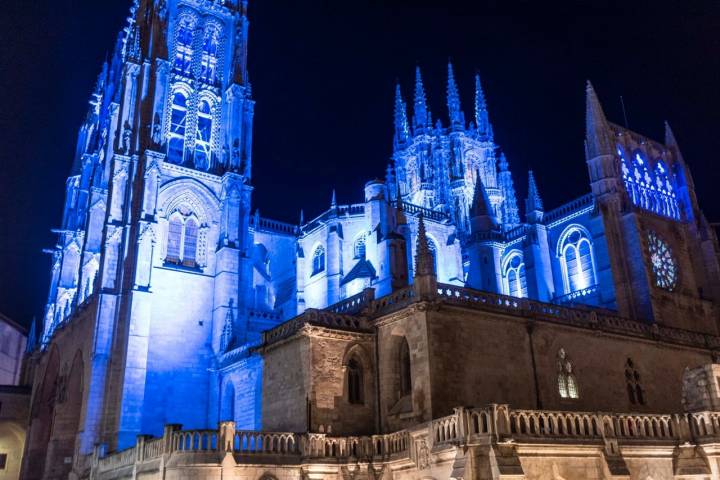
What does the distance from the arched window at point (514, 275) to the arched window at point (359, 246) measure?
9527 mm

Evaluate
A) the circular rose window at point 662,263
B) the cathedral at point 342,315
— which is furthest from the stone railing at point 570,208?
the circular rose window at point 662,263

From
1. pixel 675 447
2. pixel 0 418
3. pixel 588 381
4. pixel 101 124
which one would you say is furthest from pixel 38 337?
pixel 675 447

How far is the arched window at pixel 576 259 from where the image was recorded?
3888cm

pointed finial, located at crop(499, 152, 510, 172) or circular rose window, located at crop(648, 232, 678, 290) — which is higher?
pointed finial, located at crop(499, 152, 510, 172)

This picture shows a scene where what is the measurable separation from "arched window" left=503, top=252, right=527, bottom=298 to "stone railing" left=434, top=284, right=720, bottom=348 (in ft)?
39.2

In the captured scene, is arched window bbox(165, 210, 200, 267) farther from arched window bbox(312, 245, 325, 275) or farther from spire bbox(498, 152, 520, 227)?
spire bbox(498, 152, 520, 227)

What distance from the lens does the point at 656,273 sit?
36625mm

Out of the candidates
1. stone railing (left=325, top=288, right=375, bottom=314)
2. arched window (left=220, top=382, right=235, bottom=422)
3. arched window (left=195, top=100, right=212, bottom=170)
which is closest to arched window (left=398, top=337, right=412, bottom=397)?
stone railing (left=325, top=288, right=375, bottom=314)

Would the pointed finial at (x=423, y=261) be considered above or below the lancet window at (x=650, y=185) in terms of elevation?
below

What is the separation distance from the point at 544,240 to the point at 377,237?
10368 mm

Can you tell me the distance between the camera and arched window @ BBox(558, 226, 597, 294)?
38.9m

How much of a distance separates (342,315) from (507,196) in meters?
39.1

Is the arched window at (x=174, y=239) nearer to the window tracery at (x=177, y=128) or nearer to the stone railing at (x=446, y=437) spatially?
the window tracery at (x=177, y=128)

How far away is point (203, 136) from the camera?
4462 cm
